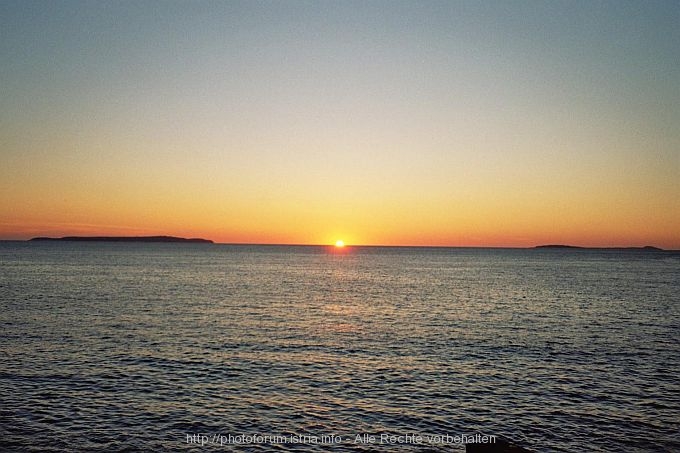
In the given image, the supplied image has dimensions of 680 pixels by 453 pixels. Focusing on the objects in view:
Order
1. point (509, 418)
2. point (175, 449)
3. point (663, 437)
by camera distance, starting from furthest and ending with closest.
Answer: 1. point (509, 418)
2. point (663, 437)
3. point (175, 449)

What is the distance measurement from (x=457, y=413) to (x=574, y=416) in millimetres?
6436

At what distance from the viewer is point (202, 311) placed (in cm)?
6694

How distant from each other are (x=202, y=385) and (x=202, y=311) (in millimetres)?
35105

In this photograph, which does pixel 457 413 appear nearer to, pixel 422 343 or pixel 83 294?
pixel 422 343

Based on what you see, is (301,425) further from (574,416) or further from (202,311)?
(202,311)

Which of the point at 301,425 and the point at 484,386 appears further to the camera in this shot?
the point at 484,386

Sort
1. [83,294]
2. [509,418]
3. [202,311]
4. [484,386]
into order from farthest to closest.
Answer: [83,294], [202,311], [484,386], [509,418]

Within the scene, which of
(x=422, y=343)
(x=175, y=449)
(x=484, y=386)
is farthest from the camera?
(x=422, y=343)

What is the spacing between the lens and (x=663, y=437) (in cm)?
2548

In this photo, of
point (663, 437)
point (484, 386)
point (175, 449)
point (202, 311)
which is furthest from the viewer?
point (202, 311)

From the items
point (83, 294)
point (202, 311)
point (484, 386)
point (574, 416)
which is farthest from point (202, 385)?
point (83, 294)

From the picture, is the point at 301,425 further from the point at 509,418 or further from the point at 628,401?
the point at 628,401


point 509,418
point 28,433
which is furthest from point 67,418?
point 509,418

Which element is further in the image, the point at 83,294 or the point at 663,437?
the point at 83,294
